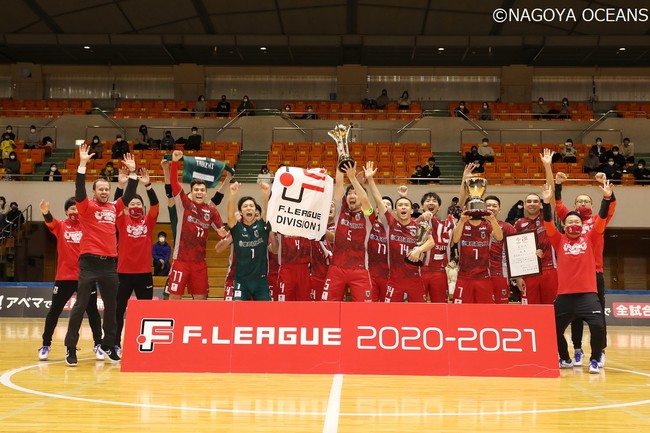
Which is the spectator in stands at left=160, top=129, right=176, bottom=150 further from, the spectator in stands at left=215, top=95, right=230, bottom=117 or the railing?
the railing

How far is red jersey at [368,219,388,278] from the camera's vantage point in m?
9.50

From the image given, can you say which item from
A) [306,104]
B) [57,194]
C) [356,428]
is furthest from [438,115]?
[356,428]

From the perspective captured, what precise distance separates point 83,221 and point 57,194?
602 inches

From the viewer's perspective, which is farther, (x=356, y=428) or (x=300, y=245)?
(x=300, y=245)

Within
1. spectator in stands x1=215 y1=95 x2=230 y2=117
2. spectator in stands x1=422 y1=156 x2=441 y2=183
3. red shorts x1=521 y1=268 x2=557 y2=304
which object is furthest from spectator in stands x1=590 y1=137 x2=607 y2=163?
red shorts x1=521 y1=268 x2=557 y2=304

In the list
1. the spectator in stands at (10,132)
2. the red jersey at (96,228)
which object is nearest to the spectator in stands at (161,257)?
the spectator in stands at (10,132)

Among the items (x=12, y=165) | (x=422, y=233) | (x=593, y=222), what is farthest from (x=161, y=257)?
(x=593, y=222)

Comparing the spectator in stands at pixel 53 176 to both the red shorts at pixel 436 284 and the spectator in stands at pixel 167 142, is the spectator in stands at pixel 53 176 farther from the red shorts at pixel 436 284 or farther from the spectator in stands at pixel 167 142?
the red shorts at pixel 436 284

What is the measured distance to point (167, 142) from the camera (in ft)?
84.9

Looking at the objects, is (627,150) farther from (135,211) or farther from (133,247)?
(133,247)

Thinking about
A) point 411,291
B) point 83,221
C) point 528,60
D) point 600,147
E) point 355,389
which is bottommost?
point 355,389

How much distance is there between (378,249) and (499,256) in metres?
1.71

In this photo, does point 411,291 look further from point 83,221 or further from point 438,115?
point 438,115

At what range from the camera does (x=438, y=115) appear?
2827cm
